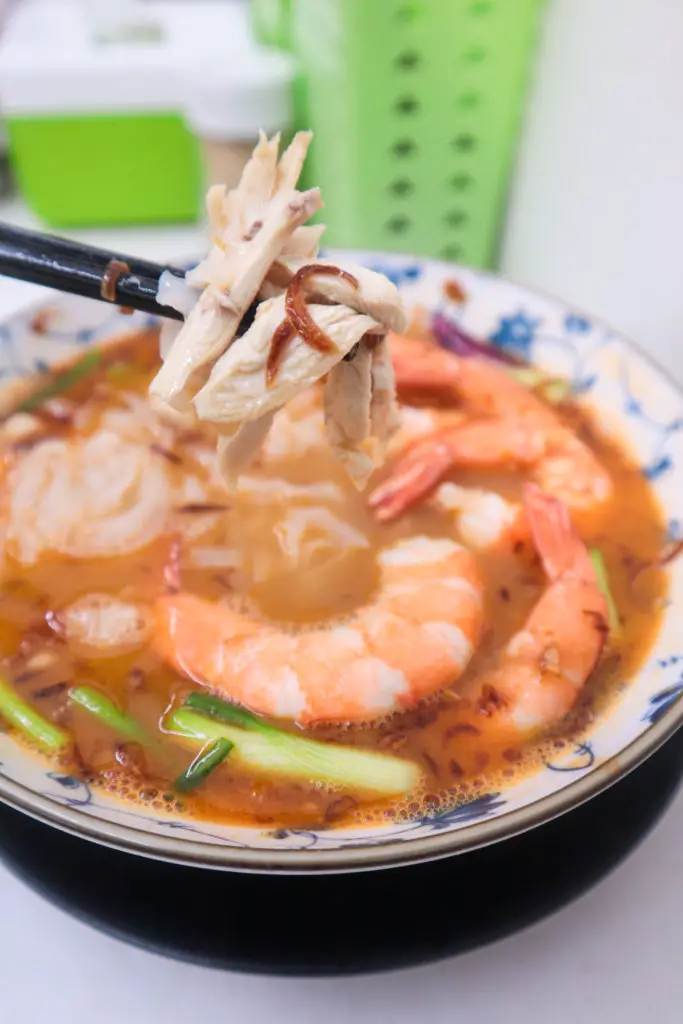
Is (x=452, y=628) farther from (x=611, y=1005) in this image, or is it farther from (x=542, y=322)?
(x=542, y=322)

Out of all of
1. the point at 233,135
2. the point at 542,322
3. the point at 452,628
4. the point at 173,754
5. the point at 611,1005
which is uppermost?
the point at 233,135

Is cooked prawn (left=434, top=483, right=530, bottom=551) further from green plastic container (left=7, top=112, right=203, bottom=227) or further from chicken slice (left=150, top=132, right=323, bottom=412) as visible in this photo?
green plastic container (left=7, top=112, right=203, bottom=227)

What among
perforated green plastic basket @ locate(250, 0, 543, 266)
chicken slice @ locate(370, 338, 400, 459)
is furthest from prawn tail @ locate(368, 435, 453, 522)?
perforated green plastic basket @ locate(250, 0, 543, 266)

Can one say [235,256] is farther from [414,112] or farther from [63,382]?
[414,112]

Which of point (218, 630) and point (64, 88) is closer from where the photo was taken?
point (218, 630)

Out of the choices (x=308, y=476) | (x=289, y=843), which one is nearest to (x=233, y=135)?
(x=308, y=476)

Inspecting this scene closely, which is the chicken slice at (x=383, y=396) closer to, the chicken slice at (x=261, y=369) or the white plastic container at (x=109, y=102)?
the chicken slice at (x=261, y=369)
